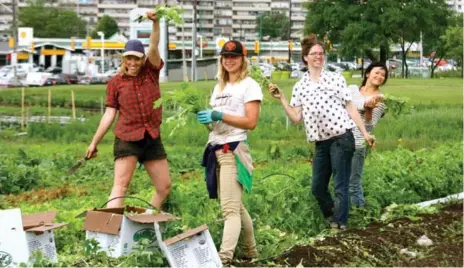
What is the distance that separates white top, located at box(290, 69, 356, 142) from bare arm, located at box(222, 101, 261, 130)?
1.44m

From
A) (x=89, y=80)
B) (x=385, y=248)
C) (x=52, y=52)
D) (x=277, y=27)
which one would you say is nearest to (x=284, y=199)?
(x=385, y=248)

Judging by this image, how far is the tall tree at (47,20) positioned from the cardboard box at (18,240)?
107m

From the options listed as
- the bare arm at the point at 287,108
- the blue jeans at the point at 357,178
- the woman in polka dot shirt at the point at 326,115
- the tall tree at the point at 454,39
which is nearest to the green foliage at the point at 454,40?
the tall tree at the point at 454,39

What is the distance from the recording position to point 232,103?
256 inches

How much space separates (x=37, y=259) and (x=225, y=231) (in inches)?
57.4

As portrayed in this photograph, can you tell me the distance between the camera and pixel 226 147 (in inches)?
257

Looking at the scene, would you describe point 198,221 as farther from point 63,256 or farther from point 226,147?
point 63,256

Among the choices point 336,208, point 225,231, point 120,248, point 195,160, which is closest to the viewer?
point 120,248

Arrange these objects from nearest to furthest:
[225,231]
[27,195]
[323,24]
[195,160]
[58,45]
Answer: [225,231] < [27,195] < [195,160] < [323,24] < [58,45]

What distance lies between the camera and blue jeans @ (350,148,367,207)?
348 inches

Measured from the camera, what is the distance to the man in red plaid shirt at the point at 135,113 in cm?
701

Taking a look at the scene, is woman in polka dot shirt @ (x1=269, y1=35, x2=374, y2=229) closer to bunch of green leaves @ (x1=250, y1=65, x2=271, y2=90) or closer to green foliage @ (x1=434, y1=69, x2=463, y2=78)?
bunch of green leaves @ (x1=250, y1=65, x2=271, y2=90)

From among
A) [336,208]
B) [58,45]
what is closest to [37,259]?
[336,208]

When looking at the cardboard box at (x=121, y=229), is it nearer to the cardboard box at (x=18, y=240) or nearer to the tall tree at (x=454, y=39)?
the cardboard box at (x=18, y=240)
